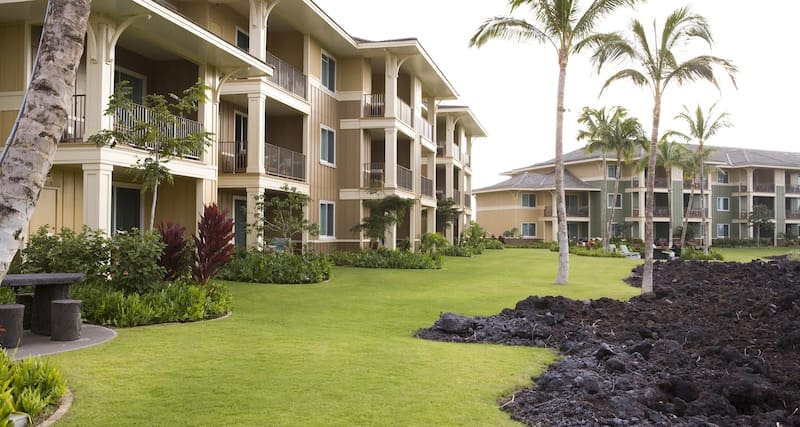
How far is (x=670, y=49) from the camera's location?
17625 millimetres

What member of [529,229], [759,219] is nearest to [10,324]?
[529,229]

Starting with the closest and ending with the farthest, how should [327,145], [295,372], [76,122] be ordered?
1. [295,372]
2. [76,122]
3. [327,145]

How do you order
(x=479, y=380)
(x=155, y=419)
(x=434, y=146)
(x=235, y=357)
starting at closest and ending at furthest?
1. (x=155, y=419)
2. (x=479, y=380)
3. (x=235, y=357)
4. (x=434, y=146)

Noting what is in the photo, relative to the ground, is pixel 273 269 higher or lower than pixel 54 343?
higher

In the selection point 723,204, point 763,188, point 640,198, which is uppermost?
point 763,188

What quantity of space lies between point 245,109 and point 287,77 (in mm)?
1978

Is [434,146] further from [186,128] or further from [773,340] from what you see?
[773,340]

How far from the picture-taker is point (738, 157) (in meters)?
63.7

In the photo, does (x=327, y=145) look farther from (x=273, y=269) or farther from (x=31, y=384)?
(x=31, y=384)

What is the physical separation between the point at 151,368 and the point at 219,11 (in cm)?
1703

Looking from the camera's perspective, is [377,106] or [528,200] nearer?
[377,106]

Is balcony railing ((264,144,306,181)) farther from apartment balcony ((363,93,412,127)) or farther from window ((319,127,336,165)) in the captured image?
apartment balcony ((363,93,412,127))

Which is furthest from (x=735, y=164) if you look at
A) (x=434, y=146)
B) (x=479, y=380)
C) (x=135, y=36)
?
(x=479, y=380)

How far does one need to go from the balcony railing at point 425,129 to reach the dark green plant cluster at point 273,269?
52.7 feet
